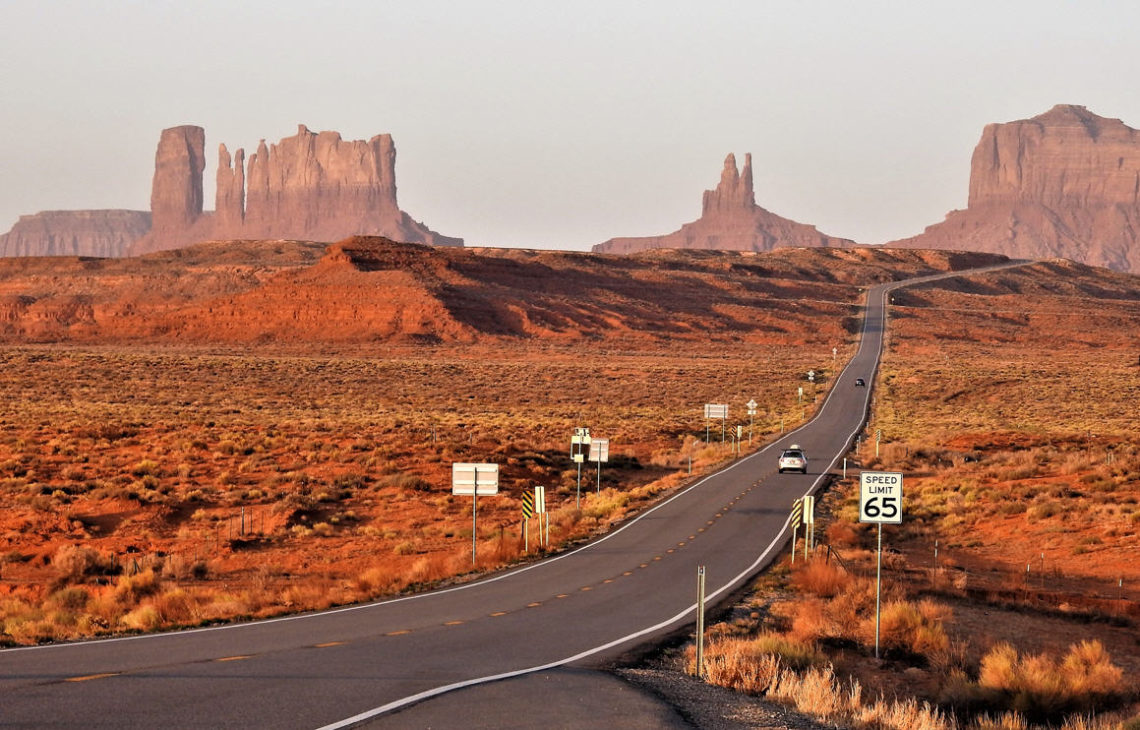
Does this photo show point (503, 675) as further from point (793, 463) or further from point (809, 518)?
point (793, 463)

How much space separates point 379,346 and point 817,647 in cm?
10389

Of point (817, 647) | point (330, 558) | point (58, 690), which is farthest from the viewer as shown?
point (330, 558)

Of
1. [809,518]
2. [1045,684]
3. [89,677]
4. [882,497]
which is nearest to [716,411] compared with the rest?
[809,518]

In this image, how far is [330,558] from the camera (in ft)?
92.8

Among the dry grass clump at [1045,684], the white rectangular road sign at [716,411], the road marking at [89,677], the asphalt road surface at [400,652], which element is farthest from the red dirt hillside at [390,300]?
the road marking at [89,677]

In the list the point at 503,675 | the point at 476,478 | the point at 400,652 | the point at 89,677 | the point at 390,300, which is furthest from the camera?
the point at 390,300

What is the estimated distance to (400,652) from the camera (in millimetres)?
15023

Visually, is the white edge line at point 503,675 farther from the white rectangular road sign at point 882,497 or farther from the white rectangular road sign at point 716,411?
the white rectangular road sign at point 716,411

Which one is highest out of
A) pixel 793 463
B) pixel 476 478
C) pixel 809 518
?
pixel 476 478

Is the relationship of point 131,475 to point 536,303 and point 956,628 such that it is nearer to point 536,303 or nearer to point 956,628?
point 956,628

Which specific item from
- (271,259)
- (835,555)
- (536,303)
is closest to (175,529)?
(835,555)

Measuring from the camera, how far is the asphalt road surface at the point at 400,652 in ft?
36.4

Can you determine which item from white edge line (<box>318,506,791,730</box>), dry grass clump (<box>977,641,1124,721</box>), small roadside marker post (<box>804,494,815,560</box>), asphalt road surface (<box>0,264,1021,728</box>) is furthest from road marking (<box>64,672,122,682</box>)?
small roadside marker post (<box>804,494,815,560</box>)

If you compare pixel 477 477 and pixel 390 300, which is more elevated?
pixel 390 300
